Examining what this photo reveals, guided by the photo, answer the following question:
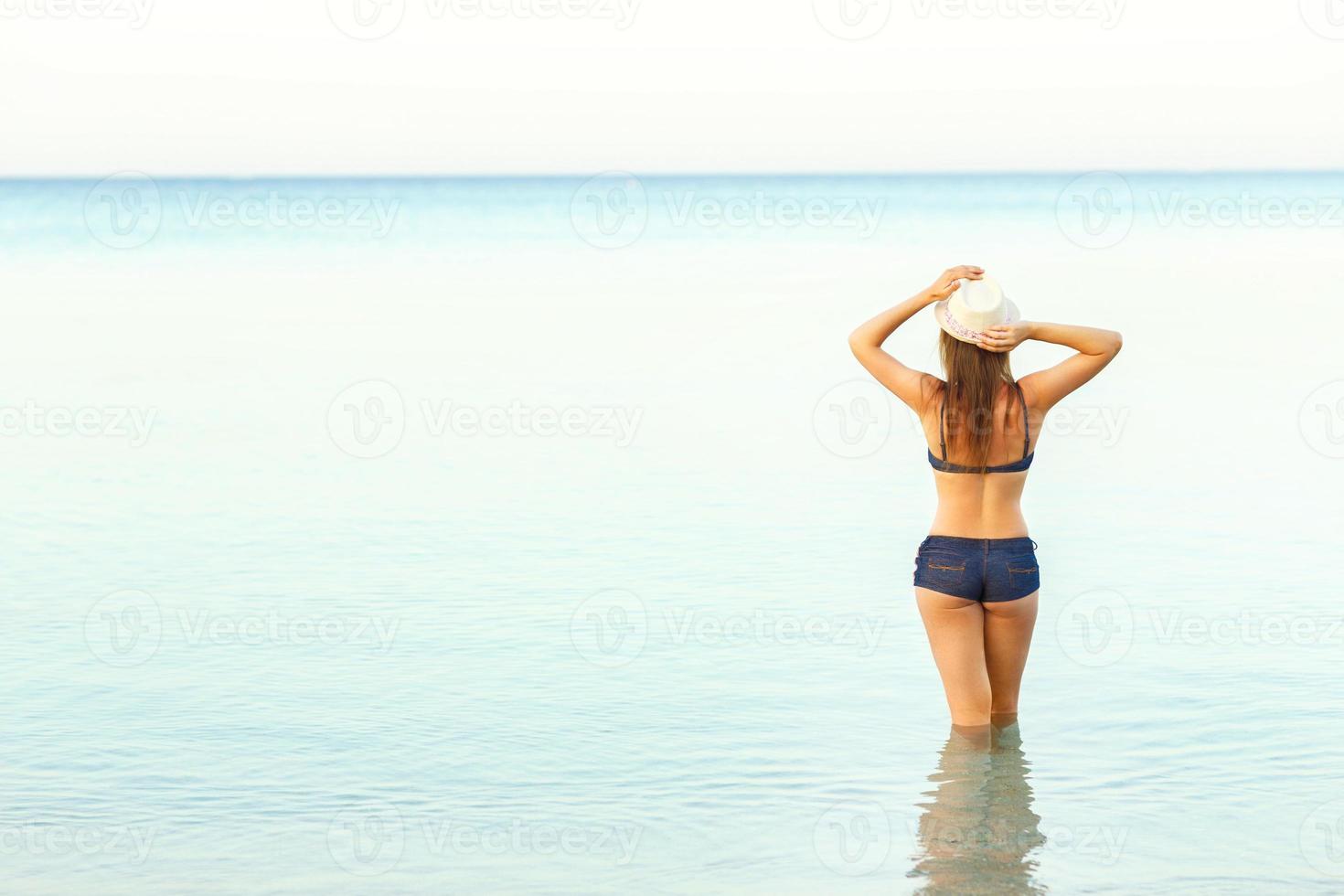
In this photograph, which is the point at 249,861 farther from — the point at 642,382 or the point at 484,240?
the point at 484,240

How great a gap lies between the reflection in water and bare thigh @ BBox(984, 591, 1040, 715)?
162 millimetres

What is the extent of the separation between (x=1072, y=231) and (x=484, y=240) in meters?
15.6

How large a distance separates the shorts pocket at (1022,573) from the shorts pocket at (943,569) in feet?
0.52

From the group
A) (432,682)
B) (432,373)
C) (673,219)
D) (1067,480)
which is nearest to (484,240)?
(673,219)

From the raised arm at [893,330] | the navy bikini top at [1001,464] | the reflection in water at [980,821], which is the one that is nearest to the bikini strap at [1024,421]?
the navy bikini top at [1001,464]

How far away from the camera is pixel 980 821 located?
5012mm

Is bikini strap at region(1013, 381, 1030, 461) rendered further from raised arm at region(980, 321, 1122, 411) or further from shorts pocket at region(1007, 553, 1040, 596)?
shorts pocket at region(1007, 553, 1040, 596)

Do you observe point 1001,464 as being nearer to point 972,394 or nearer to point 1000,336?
point 972,394

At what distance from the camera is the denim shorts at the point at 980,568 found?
4.96 m

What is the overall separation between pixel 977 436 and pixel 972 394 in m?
0.14

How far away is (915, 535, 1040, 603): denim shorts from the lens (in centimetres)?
496

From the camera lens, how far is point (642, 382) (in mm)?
14531

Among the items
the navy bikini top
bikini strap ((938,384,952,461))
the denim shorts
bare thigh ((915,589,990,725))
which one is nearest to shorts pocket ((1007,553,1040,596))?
the denim shorts

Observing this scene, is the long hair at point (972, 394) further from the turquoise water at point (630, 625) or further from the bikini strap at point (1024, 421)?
the turquoise water at point (630, 625)
